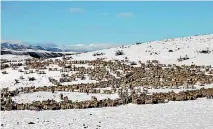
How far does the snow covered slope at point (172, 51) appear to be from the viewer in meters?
59.6

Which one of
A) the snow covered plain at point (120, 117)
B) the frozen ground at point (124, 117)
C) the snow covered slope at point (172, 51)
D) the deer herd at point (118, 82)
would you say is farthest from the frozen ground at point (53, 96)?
the snow covered slope at point (172, 51)

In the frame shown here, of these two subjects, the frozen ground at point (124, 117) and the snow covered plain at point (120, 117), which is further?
the snow covered plain at point (120, 117)

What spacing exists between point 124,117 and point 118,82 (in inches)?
691

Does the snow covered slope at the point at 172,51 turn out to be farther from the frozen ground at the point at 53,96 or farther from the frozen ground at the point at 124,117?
the frozen ground at the point at 124,117

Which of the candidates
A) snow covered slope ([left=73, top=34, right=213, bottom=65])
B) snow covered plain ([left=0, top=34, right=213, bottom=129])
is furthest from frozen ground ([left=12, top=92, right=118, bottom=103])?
snow covered slope ([left=73, top=34, right=213, bottom=65])

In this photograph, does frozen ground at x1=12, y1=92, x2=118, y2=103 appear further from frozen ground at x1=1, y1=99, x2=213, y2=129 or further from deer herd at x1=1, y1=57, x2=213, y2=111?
frozen ground at x1=1, y1=99, x2=213, y2=129

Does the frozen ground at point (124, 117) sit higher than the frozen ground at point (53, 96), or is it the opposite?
the frozen ground at point (53, 96)

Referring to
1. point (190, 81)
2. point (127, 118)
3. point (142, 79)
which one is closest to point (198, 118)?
point (127, 118)

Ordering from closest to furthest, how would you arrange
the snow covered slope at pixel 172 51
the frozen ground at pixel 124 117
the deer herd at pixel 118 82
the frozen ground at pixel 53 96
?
the frozen ground at pixel 124 117 → the deer herd at pixel 118 82 → the frozen ground at pixel 53 96 → the snow covered slope at pixel 172 51

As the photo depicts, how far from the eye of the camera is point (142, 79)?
156 feet

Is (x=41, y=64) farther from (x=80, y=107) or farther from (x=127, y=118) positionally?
(x=127, y=118)

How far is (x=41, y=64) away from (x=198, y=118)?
1360 inches

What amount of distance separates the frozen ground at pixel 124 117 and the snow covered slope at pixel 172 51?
990 inches

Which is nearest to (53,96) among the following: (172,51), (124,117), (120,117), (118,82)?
(118,82)
